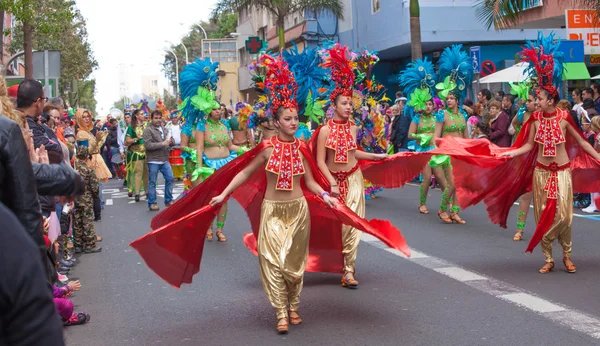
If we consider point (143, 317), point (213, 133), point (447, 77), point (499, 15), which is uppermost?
point (499, 15)

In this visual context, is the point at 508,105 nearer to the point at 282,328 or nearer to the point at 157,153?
Result: the point at 157,153

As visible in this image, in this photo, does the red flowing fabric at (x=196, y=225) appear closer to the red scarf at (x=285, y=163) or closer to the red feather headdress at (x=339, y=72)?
the red scarf at (x=285, y=163)

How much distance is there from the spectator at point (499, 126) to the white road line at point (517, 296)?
22.5ft

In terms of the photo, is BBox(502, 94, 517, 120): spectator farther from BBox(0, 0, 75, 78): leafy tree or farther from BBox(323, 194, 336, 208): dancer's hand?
BBox(323, 194, 336, 208): dancer's hand

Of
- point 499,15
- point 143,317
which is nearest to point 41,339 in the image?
point 143,317

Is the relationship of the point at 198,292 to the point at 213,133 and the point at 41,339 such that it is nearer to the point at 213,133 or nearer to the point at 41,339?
the point at 213,133

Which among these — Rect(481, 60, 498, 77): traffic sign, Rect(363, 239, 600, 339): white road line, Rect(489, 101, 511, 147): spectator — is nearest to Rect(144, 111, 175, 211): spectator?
Rect(489, 101, 511, 147): spectator

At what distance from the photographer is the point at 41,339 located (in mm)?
2002

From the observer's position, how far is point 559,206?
A: 8289 millimetres

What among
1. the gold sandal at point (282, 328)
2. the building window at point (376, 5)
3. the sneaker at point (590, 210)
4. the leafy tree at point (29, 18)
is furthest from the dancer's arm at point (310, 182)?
the building window at point (376, 5)

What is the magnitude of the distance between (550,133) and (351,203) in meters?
2.10

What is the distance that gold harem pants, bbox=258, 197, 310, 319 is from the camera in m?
6.49

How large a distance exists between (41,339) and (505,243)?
29.9 feet

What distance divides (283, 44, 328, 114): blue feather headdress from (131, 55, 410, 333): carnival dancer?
1074mm
